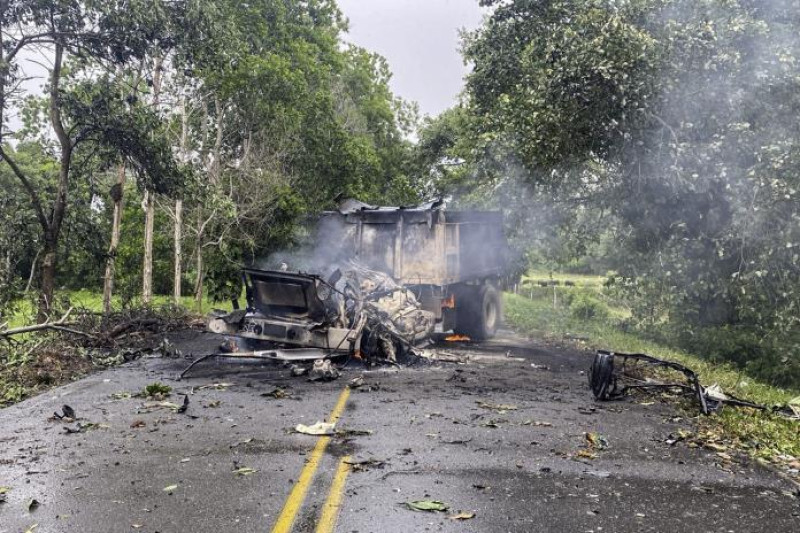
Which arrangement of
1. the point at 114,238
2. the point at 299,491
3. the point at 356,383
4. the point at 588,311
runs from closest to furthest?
the point at 299,491
the point at 356,383
the point at 114,238
the point at 588,311

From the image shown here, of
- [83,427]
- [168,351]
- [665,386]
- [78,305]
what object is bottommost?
[83,427]

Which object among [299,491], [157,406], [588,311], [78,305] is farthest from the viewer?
[588,311]

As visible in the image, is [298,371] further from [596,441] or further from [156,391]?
[596,441]

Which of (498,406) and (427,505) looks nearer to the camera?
(427,505)

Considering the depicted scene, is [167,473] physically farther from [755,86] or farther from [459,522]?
[755,86]

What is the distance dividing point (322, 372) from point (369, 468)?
4408 mm

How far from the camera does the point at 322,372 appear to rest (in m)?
9.93

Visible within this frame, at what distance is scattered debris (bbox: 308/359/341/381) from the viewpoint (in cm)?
991

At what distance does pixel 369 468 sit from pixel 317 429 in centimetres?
136

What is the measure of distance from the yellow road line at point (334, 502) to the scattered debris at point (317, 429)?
98 cm

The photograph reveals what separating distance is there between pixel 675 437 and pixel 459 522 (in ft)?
11.0

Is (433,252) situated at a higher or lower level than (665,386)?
higher

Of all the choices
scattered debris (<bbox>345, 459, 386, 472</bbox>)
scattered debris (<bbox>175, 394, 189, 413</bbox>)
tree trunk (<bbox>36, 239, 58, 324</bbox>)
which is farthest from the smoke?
scattered debris (<bbox>345, 459, 386, 472</bbox>)

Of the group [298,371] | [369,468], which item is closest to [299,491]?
[369,468]
